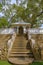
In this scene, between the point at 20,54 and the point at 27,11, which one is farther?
the point at 27,11

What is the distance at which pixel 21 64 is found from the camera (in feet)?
33.3

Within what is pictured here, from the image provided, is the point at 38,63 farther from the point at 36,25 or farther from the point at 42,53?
the point at 36,25

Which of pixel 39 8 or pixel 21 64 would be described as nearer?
pixel 21 64

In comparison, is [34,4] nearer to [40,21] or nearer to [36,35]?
[40,21]

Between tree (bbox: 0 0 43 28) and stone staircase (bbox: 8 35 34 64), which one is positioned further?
tree (bbox: 0 0 43 28)

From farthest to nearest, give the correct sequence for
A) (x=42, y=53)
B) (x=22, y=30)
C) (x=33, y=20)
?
1. (x=33, y=20)
2. (x=22, y=30)
3. (x=42, y=53)

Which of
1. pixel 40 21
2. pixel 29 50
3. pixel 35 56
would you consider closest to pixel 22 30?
pixel 40 21

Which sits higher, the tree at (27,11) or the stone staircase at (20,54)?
the tree at (27,11)

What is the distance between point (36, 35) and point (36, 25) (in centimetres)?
762

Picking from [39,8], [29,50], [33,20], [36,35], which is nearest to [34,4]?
[39,8]

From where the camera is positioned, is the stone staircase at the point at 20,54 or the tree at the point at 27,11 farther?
the tree at the point at 27,11

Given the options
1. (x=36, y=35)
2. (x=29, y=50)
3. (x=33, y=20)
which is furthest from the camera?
(x=33, y=20)

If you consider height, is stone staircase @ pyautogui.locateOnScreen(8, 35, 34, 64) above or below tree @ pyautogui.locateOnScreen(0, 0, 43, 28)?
below

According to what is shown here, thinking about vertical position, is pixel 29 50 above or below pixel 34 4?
below
